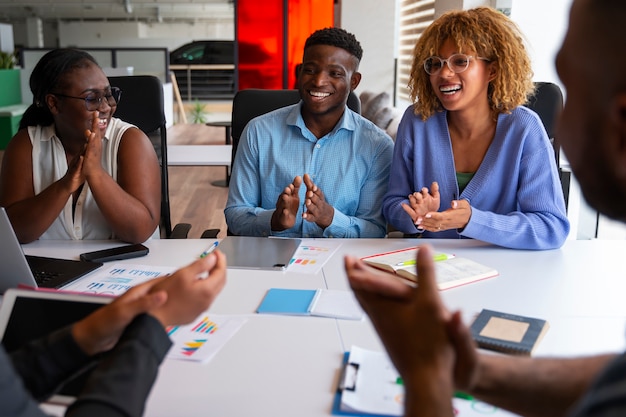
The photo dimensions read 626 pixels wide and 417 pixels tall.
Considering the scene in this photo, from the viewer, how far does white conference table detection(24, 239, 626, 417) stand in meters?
1.10

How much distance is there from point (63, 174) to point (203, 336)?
3.53 ft

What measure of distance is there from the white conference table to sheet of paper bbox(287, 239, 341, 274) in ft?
0.10

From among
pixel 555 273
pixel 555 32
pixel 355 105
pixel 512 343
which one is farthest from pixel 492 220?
pixel 555 32

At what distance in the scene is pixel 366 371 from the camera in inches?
46.0

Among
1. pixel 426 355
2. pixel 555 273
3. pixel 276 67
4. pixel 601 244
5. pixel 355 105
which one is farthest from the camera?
pixel 276 67

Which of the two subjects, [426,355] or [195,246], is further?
[195,246]

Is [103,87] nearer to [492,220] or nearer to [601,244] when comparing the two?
[492,220]

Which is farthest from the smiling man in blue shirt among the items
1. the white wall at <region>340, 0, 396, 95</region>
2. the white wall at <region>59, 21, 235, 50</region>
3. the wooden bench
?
the white wall at <region>59, 21, 235, 50</region>

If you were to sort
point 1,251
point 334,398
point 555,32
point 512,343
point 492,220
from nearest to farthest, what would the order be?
point 334,398 → point 512,343 → point 1,251 → point 492,220 → point 555,32

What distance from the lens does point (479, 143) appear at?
2201 millimetres

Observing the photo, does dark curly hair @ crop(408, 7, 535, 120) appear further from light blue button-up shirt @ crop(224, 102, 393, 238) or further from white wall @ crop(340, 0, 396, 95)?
white wall @ crop(340, 0, 396, 95)

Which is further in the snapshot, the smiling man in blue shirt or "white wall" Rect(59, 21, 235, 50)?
"white wall" Rect(59, 21, 235, 50)

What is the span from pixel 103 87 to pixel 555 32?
3026 millimetres

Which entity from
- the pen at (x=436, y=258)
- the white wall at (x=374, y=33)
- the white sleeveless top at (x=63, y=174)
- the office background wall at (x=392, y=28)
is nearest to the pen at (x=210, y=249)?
the white sleeveless top at (x=63, y=174)
